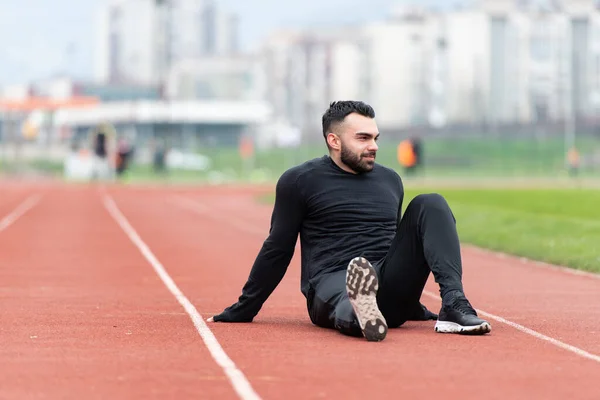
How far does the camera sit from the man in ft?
33.9

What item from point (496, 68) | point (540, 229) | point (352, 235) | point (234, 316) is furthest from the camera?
point (496, 68)

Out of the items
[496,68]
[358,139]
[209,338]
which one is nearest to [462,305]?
[358,139]

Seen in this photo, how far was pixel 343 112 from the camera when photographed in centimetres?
1078

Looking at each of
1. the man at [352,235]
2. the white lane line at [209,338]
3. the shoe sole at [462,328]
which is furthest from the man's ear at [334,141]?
the white lane line at [209,338]

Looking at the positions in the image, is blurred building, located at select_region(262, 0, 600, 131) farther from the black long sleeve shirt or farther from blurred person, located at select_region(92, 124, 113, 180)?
the black long sleeve shirt

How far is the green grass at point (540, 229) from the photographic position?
67.4ft

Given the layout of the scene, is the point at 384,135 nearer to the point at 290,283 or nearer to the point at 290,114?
the point at 290,114

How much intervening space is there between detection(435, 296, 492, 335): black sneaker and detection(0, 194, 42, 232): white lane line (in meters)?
18.1

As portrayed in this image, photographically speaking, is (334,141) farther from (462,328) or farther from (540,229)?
(540,229)

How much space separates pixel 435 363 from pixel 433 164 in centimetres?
8443

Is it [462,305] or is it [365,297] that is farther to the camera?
[462,305]

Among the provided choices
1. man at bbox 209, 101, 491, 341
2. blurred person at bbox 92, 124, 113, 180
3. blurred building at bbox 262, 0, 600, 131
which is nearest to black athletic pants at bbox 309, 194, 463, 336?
man at bbox 209, 101, 491, 341

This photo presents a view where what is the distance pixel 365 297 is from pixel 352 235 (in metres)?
1.18

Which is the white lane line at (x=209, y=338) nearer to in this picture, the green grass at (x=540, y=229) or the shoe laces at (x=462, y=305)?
the shoe laces at (x=462, y=305)
